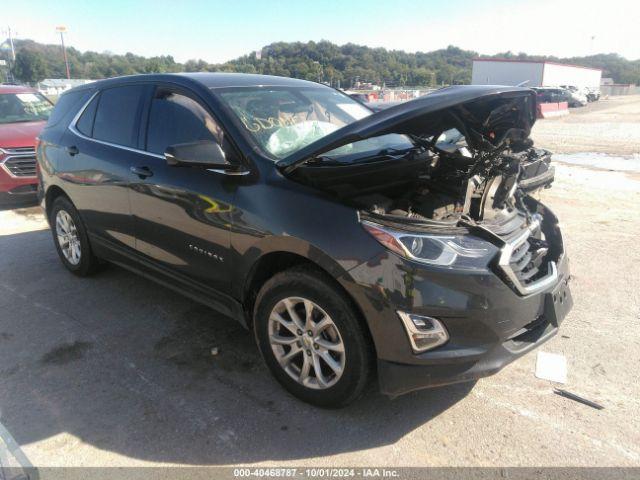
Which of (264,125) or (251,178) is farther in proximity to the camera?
(264,125)

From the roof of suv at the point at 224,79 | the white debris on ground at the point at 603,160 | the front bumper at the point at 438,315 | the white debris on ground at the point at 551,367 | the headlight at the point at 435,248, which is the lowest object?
the white debris on ground at the point at 551,367

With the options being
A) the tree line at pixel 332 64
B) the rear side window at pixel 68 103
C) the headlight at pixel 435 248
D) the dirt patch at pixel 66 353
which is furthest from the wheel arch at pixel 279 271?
the tree line at pixel 332 64

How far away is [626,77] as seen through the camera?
10925 centimetres

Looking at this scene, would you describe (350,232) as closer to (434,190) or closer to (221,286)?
(434,190)

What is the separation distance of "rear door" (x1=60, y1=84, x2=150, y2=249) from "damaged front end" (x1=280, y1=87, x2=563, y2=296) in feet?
5.30

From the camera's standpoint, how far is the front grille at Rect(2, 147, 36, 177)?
7.42m

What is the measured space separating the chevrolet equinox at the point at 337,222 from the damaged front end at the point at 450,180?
0.04 feet

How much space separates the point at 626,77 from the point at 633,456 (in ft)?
429

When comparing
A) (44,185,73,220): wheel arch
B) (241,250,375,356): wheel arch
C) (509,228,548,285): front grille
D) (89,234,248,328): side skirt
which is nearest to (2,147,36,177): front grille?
(44,185,73,220): wheel arch

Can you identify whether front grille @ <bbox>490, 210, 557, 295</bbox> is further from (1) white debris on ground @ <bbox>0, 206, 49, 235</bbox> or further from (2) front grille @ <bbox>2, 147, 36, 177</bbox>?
(2) front grille @ <bbox>2, 147, 36, 177</bbox>

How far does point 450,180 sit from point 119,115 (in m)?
2.67

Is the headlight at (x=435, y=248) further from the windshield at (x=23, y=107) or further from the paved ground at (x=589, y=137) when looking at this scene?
the paved ground at (x=589, y=137)

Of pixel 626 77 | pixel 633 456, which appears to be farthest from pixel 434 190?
pixel 626 77

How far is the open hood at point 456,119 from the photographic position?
2.52 metres
